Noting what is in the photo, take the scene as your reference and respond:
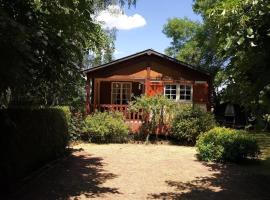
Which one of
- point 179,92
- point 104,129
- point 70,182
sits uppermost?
point 179,92

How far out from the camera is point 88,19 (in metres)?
10.2

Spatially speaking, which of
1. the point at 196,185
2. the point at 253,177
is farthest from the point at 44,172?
the point at 253,177

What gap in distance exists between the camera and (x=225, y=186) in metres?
11.4

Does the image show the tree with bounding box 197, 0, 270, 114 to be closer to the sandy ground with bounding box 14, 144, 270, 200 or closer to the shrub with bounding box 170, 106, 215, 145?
the sandy ground with bounding box 14, 144, 270, 200

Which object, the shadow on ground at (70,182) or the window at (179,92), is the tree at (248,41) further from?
the window at (179,92)

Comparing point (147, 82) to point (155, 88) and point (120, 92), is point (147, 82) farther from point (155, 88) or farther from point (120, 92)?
point (120, 92)

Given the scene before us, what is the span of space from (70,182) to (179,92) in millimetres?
13722

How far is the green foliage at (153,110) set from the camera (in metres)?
21.8

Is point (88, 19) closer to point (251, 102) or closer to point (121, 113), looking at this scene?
point (251, 102)

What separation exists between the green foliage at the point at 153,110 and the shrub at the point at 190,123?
685 millimetres

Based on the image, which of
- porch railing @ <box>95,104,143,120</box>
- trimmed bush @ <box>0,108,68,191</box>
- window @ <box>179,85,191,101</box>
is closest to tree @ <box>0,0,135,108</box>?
trimmed bush @ <box>0,108,68,191</box>

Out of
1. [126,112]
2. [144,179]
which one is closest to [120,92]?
[126,112]

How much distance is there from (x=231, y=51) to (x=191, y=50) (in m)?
40.3

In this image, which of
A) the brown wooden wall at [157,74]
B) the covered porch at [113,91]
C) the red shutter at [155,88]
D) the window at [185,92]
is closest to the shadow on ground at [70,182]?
the red shutter at [155,88]
